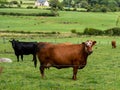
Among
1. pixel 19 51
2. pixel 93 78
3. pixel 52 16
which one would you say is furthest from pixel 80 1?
pixel 93 78

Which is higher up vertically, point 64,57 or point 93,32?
point 64,57

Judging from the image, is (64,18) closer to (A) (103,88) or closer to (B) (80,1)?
(B) (80,1)

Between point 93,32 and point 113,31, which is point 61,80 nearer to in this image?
point 93,32

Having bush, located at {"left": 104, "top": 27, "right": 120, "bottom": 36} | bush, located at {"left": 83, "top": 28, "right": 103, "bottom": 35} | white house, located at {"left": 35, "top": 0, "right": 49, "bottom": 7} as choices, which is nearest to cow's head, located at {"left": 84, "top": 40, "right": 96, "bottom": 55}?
bush, located at {"left": 83, "top": 28, "right": 103, "bottom": 35}

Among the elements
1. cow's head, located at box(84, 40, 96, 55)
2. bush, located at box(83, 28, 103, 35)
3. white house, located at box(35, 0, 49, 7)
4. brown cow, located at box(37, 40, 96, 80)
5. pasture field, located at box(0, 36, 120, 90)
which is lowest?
white house, located at box(35, 0, 49, 7)

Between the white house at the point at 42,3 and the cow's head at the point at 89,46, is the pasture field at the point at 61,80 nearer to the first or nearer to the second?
the cow's head at the point at 89,46

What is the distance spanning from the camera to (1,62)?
1989 centimetres

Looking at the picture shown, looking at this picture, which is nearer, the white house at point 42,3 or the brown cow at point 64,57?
the brown cow at point 64,57

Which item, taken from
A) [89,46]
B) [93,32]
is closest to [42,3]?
[93,32]

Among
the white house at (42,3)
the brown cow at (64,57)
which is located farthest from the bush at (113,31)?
the white house at (42,3)

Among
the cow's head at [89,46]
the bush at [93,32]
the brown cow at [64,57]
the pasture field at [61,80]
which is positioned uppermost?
the cow's head at [89,46]

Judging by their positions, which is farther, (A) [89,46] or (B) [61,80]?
(B) [61,80]

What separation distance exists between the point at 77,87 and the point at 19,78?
113 inches

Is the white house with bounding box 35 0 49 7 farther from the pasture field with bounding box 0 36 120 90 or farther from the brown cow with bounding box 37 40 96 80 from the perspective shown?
the brown cow with bounding box 37 40 96 80
